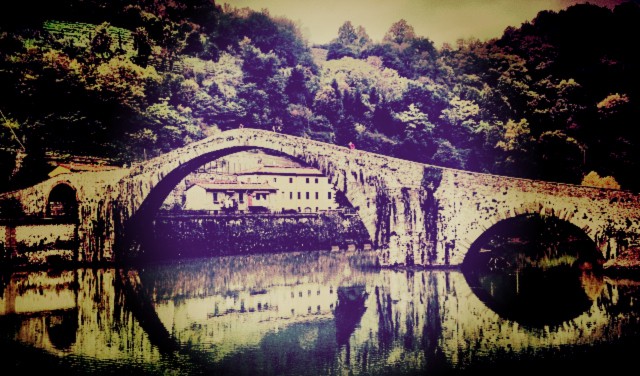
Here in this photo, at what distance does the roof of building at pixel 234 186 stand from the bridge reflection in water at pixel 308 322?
820 centimetres

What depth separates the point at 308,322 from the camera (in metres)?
7.99

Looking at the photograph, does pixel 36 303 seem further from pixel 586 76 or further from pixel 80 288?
pixel 586 76

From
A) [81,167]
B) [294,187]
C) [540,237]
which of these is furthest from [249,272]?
[294,187]

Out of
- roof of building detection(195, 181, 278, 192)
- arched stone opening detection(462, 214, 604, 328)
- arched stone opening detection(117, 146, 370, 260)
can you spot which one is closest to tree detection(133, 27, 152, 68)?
arched stone opening detection(117, 146, 370, 260)

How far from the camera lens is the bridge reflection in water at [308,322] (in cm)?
629

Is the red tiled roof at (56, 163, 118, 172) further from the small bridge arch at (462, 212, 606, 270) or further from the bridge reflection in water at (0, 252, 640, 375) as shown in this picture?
the small bridge arch at (462, 212, 606, 270)

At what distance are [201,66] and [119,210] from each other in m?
6.26

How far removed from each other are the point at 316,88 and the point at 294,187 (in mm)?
4654

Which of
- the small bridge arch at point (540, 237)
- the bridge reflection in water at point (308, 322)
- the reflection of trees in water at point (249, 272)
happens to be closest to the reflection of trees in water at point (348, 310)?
the bridge reflection in water at point (308, 322)

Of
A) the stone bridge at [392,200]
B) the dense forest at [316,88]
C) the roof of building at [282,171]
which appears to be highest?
the dense forest at [316,88]

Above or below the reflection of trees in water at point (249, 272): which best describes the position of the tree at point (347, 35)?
above

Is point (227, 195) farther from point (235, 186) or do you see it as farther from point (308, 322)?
point (308, 322)

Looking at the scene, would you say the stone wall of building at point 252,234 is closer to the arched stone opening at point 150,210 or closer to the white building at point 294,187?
the arched stone opening at point 150,210

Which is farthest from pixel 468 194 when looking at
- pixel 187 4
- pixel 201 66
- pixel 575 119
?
pixel 201 66
